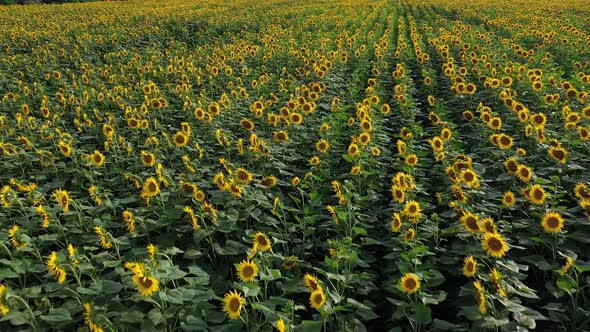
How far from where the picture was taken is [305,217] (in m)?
3.43

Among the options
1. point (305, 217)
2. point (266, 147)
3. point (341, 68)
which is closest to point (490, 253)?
point (305, 217)

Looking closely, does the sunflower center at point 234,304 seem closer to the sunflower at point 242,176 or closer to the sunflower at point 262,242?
the sunflower at point 262,242

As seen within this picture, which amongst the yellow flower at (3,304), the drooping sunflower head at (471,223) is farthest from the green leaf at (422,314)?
the yellow flower at (3,304)

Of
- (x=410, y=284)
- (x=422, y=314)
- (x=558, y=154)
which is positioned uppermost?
(x=558, y=154)

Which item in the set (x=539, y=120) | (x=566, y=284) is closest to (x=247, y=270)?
(x=566, y=284)

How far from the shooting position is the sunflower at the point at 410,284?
2555 millimetres

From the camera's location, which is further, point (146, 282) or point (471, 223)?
point (471, 223)

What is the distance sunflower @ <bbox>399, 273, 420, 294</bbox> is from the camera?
2.55 metres

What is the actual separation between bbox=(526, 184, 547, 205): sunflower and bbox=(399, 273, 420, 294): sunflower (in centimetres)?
129

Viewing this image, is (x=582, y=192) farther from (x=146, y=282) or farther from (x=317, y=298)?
(x=146, y=282)

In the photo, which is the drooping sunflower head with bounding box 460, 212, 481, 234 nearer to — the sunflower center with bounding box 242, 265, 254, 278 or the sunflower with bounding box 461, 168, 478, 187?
the sunflower with bounding box 461, 168, 478, 187

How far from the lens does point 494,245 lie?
2.74 m

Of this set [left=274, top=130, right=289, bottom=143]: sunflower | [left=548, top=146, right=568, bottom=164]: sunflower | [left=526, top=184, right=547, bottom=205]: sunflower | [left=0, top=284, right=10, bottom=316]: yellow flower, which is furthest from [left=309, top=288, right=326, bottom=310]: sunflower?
[left=548, top=146, right=568, bottom=164]: sunflower

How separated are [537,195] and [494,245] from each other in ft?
2.60
